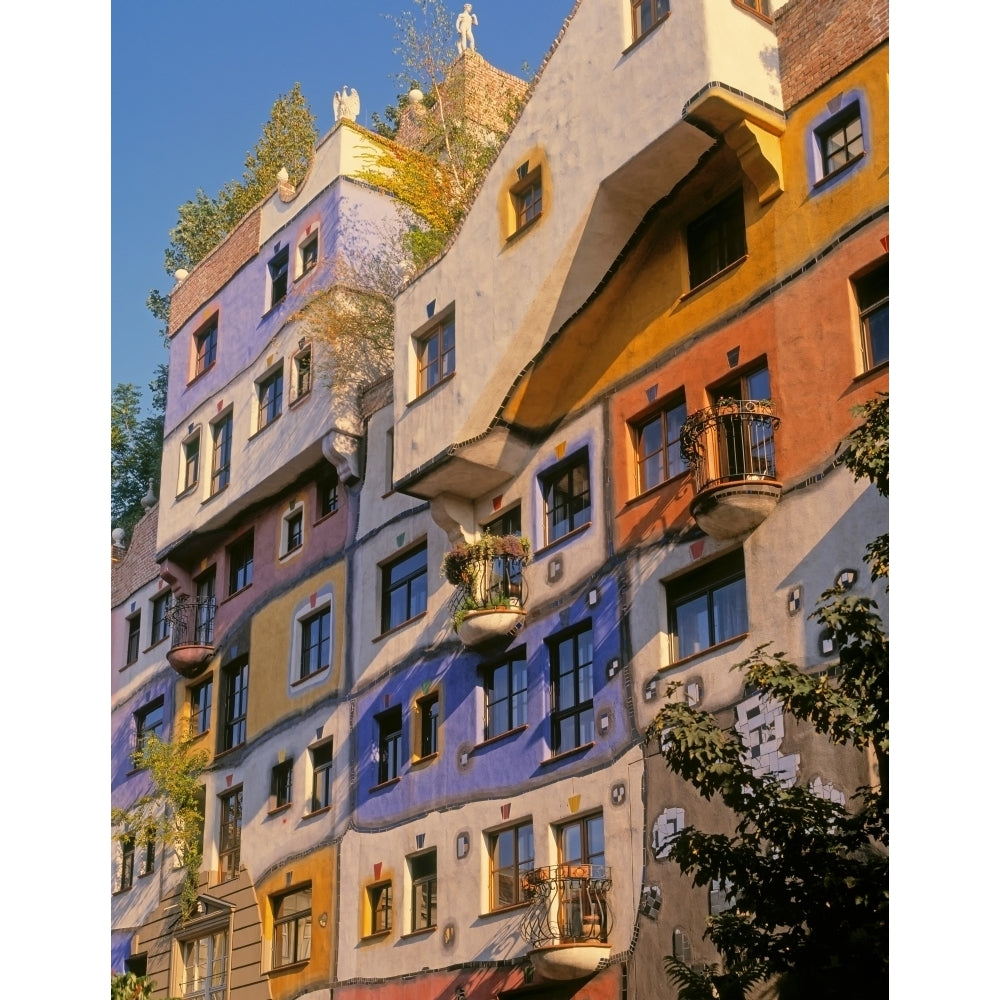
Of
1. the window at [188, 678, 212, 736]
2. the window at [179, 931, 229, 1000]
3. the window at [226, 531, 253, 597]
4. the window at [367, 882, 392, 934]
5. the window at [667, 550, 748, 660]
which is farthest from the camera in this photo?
the window at [226, 531, 253, 597]

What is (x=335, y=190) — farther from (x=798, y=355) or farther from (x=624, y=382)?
(x=798, y=355)

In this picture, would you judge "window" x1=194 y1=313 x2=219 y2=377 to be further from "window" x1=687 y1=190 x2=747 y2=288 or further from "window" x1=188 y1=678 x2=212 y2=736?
"window" x1=687 y1=190 x2=747 y2=288

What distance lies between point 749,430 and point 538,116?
5.06 metres

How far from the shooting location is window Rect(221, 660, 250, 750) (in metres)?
22.9

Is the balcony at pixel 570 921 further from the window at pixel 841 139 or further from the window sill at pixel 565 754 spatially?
the window at pixel 841 139

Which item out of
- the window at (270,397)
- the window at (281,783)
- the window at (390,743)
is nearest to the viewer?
the window at (390,743)

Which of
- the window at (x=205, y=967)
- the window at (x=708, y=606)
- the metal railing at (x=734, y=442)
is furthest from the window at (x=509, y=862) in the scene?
the window at (x=205, y=967)

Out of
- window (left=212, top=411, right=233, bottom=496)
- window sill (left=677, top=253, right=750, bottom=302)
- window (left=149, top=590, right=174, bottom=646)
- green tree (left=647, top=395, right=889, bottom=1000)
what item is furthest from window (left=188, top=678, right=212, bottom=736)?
green tree (left=647, top=395, right=889, bottom=1000)

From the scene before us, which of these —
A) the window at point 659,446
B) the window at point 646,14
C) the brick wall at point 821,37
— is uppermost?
the window at point 646,14

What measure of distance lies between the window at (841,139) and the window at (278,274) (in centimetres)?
1055

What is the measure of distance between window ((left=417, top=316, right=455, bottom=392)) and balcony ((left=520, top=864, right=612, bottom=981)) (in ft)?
20.0

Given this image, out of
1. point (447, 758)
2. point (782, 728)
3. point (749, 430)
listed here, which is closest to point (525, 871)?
point (447, 758)

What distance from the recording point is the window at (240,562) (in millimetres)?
24000
